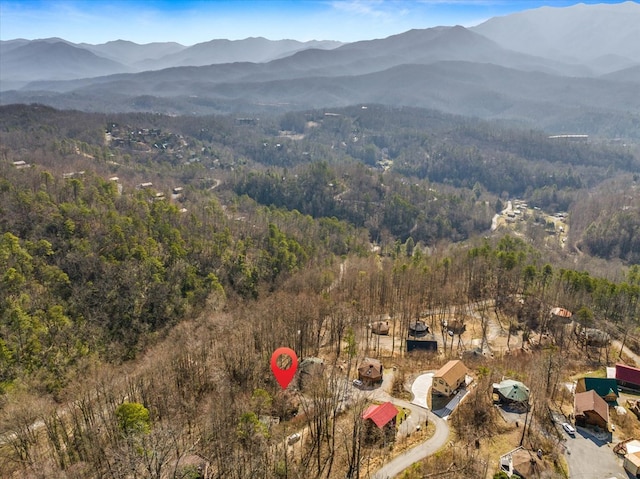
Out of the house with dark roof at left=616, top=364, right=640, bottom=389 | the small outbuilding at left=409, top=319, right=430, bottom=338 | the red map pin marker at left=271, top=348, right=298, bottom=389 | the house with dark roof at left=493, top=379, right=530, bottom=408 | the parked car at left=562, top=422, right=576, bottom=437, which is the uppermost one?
the red map pin marker at left=271, top=348, right=298, bottom=389

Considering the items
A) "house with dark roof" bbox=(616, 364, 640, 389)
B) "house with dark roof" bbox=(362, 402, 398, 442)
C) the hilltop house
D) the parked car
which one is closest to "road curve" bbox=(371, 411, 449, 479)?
"house with dark roof" bbox=(362, 402, 398, 442)

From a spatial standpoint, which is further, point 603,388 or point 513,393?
point 603,388

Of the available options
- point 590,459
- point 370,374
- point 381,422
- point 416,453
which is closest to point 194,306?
point 370,374

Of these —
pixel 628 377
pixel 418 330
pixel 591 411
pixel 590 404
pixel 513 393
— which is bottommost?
pixel 418 330

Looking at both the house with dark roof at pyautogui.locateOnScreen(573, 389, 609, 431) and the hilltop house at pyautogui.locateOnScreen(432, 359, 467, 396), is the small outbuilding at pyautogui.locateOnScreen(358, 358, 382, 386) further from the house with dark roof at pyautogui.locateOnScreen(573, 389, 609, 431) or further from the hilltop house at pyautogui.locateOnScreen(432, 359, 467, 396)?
the house with dark roof at pyautogui.locateOnScreen(573, 389, 609, 431)

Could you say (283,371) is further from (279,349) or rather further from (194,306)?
(194,306)

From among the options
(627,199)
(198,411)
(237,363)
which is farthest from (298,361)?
(627,199)
